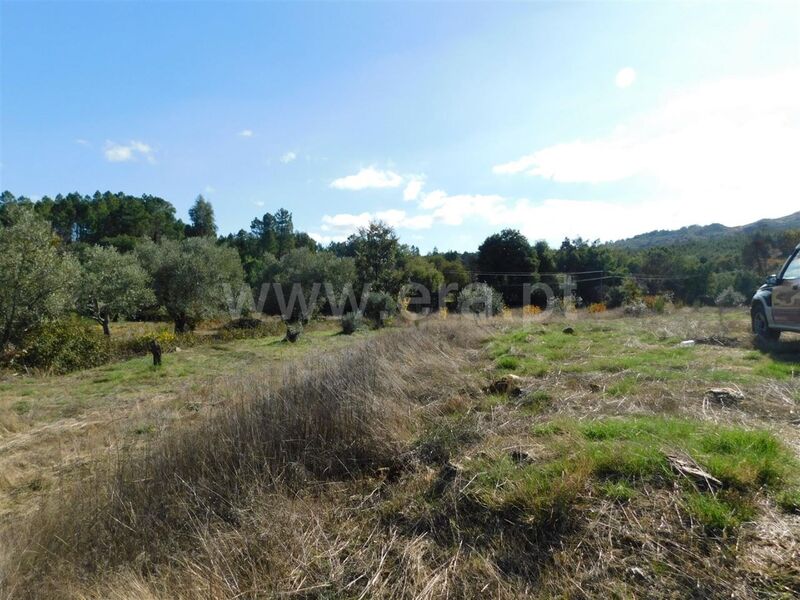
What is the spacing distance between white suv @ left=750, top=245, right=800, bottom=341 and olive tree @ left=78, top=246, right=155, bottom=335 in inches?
876

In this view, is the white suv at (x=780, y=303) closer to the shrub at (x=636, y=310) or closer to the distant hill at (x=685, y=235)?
the shrub at (x=636, y=310)

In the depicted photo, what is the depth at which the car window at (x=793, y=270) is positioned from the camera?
7.31 m

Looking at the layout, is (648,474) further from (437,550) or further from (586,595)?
(437,550)

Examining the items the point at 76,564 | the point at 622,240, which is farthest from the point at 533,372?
the point at 622,240

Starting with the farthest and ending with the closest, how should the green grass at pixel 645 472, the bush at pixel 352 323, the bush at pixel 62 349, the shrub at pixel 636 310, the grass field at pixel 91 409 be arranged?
the bush at pixel 352 323 < the shrub at pixel 636 310 < the bush at pixel 62 349 < the grass field at pixel 91 409 < the green grass at pixel 645 472

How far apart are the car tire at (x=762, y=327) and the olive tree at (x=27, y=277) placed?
736 inches

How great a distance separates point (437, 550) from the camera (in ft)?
9.23

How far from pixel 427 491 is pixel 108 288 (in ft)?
69.5

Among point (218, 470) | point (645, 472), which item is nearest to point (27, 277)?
point (218, 470)

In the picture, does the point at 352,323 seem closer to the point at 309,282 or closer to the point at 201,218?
the point at 309,282

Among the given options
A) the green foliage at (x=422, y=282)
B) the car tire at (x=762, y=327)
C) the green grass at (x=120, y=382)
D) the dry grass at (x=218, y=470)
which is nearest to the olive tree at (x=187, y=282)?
the green grass at (x=120, y=382)

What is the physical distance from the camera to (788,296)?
7164 mm

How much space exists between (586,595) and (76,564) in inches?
132

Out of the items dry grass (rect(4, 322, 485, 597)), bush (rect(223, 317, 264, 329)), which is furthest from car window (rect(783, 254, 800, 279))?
bush (rect(223, 317, 264, 329))
